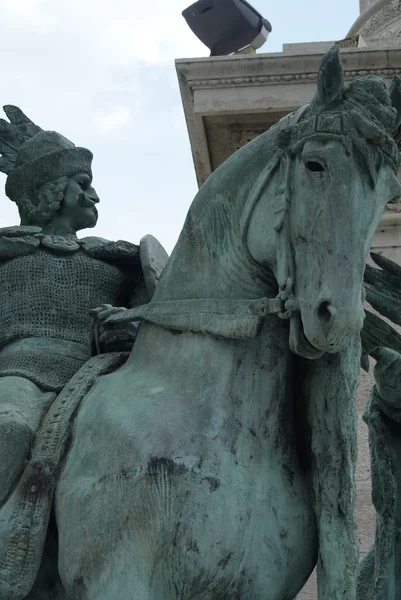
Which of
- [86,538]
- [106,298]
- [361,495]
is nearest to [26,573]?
[86,538]

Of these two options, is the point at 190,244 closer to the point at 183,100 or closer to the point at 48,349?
the point at 48,349

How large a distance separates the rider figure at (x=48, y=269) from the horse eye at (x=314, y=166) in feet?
3.50

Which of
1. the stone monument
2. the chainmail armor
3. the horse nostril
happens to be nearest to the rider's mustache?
the chainmail armor

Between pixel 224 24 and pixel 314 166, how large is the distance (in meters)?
3.29

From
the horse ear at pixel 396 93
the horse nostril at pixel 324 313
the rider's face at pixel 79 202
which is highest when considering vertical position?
the horse ear at pixel 396 93

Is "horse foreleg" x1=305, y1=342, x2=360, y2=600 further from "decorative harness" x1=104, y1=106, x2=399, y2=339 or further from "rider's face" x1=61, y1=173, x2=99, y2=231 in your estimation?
"rider's face" x1=61, y1=173, x2=99, y2=231

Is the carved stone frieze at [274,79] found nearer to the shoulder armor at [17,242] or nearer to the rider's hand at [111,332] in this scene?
the shoulder armor at [17,242]

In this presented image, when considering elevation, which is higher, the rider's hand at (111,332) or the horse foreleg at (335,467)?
the rider's hand at (111,332)

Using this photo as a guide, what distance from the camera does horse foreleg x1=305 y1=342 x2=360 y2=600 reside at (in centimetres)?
371

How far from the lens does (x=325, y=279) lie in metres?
3.49

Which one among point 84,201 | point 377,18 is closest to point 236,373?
point 84,201

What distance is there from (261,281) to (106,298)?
0.89m

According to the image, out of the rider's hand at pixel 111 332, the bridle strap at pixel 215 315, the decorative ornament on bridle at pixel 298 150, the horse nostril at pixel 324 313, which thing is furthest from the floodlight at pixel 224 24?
the horse nostril at pixel 324 313

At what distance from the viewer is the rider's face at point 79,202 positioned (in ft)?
15.4
